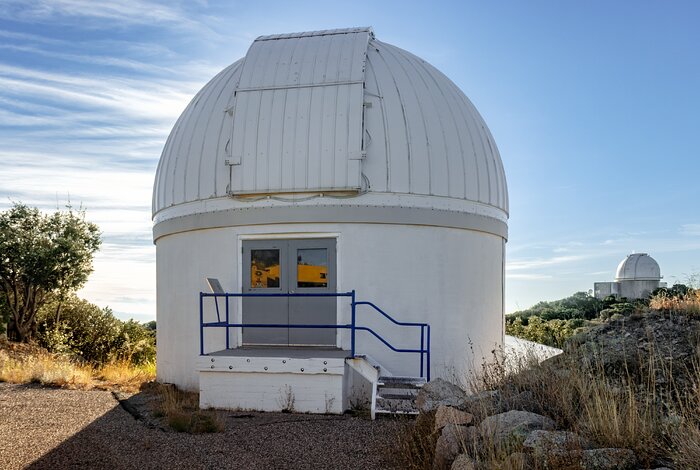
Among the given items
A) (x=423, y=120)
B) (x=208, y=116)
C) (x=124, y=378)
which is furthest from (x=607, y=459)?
(x=124, y=378)

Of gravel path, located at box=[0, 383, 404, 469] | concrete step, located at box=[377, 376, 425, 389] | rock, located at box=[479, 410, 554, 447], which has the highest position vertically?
rock, located at box=[479, 410, 554, 447]

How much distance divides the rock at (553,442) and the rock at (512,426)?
140 millimetres

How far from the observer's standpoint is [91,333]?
21.7 m

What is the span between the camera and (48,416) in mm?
10281


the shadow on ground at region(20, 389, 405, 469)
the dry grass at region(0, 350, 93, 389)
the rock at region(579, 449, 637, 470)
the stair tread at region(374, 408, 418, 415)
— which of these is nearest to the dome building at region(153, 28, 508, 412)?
the stair tread at region(374, 408, 418, 415)

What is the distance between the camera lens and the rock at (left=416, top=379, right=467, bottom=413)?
8.27 m

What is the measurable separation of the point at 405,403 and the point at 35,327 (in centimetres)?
1443

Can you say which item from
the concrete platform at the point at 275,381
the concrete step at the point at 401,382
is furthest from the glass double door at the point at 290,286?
the concrete step at the point at 401,382

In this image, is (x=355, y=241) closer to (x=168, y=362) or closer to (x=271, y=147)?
(x=271, y=147)

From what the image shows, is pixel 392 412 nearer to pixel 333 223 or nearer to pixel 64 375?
pixel 333 223

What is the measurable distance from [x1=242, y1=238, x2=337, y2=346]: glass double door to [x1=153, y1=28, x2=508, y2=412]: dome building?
0.08 feet

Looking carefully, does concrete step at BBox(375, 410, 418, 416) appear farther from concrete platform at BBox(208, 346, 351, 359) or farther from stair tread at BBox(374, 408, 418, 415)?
concrete platform at BBox(208, 346, 351, 359)

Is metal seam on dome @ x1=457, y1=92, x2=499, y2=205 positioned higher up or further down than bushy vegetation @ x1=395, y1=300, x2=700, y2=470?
higher up

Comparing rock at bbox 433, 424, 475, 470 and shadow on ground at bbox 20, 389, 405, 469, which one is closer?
rock at bbox 433, 424, 475, 470
